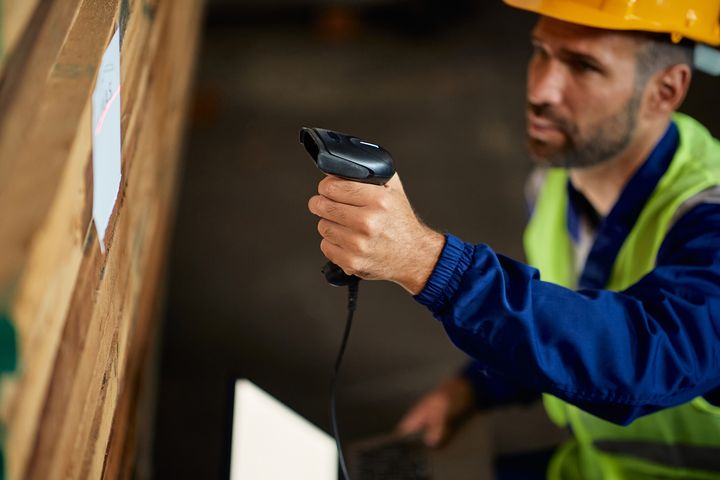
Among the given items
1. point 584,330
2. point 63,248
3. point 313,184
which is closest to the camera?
point 63,248

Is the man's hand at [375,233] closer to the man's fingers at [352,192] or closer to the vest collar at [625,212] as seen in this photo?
the man's fingers at [352,192]

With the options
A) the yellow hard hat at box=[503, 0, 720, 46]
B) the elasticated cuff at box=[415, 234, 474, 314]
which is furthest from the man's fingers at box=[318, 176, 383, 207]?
the yellow hard hat at box=[503, 0, 720, 46]

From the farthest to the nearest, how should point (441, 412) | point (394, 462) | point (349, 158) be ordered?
point (441, 412) → point (394, 462) → point (349, 158)

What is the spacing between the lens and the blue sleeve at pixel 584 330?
40.9 inches

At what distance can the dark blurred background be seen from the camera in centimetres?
262

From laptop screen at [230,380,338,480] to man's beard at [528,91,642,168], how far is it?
73cm

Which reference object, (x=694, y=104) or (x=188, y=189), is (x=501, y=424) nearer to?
(x=188, y=189)

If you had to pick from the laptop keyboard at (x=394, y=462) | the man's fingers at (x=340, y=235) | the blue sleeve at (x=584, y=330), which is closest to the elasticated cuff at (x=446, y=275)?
the blue sleeve at (x=584, y=330)

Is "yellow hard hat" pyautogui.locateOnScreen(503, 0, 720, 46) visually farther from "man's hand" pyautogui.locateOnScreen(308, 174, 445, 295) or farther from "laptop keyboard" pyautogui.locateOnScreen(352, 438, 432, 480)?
"laptop keyboard" pyautogui.locateOnScreen(352, 438, 432, 480)

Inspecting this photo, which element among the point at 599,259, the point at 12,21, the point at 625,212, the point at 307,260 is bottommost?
the point at 307,260

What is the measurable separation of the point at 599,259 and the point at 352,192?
767 millimetres

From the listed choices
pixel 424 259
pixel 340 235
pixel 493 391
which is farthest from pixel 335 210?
pixel 493 391

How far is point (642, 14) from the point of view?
142cm

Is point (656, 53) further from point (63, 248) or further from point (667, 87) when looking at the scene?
point (63, 248)
